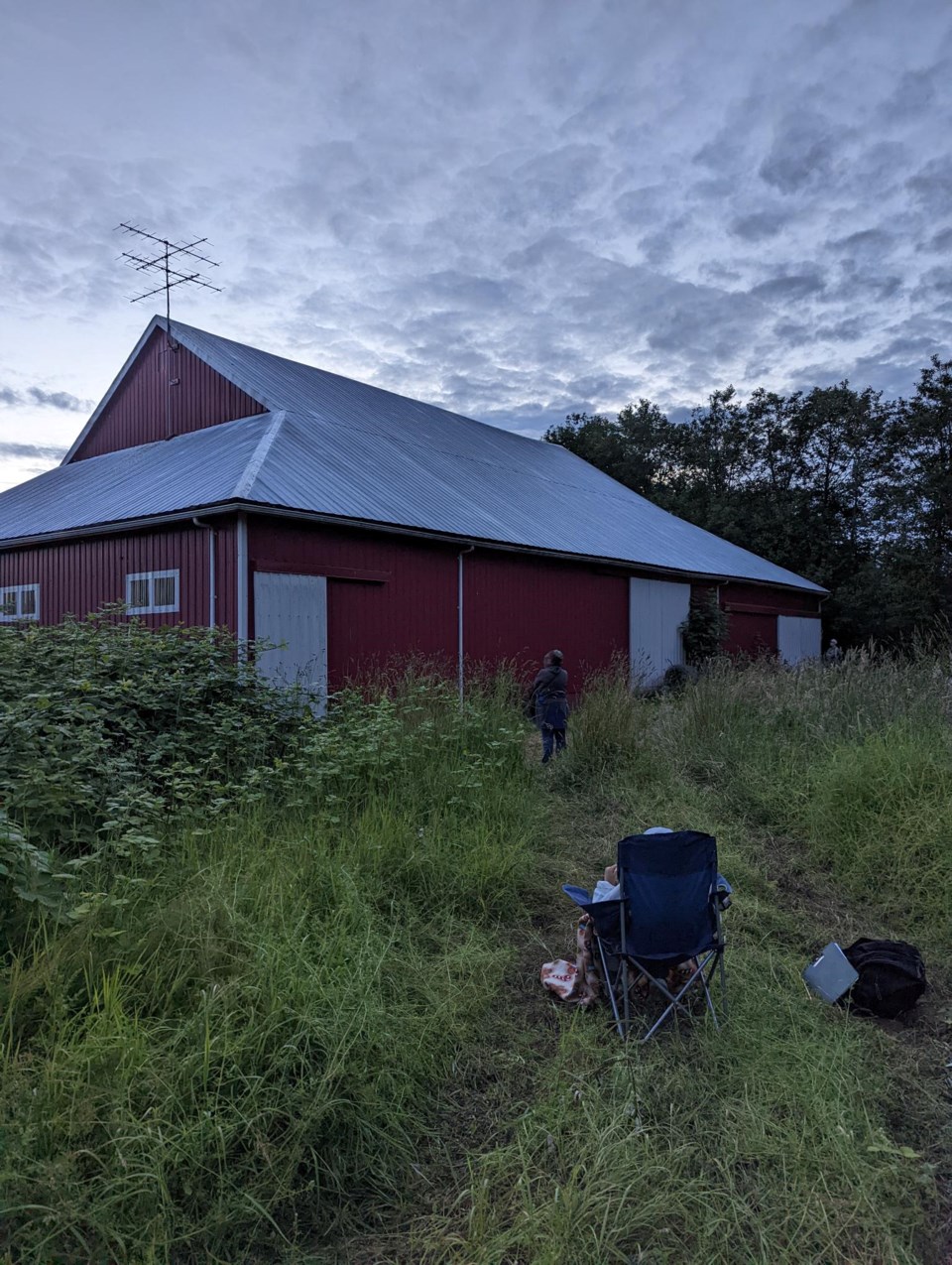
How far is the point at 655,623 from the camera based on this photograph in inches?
695

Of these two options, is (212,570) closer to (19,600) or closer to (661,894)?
(19,600)

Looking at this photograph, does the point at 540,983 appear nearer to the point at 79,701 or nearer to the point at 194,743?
the point at 194,743

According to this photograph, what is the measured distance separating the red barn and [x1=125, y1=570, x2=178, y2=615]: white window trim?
38mm

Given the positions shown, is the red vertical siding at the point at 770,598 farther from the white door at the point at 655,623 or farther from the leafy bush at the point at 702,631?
the white door at the point at 655,623

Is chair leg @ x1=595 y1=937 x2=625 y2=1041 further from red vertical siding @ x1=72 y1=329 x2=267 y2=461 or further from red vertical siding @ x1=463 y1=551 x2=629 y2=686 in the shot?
red vertical siding @ x1=72 y1=329 x2=267 y2=461

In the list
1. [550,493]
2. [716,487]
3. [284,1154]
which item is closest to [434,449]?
[550,493]

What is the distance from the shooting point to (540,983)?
158 inches

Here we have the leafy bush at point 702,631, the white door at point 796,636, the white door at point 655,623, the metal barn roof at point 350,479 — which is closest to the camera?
the metal barn roof at point 350,479

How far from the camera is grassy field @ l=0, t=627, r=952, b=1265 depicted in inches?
96.4

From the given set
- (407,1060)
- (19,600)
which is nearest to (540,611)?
(19,600)

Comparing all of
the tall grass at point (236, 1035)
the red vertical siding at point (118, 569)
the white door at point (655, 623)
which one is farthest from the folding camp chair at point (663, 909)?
the white door at point (655, 623)

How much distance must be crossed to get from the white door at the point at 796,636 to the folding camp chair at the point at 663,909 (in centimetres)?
1954

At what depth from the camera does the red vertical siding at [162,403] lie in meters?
15.0

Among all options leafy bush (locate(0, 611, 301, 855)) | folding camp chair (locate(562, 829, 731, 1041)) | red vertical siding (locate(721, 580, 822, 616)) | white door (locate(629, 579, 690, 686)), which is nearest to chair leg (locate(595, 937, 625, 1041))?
folding camp chair (locate(562, 829, 731, 1041))
